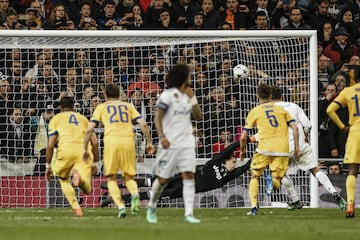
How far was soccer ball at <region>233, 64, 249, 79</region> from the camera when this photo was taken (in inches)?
898

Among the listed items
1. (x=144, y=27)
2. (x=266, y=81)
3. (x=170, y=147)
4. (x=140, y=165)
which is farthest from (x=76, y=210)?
(x=144, y=27)

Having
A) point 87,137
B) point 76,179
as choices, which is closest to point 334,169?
point 76,179

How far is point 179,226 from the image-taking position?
15.2 m

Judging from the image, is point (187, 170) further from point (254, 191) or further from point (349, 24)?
point (349, 24)

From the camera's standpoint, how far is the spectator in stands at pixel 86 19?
83.3ft

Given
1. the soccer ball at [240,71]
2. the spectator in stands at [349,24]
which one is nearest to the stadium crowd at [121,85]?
the soccer ball at [240,71]

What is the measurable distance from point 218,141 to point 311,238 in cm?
987

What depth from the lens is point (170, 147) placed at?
15711 millimetres

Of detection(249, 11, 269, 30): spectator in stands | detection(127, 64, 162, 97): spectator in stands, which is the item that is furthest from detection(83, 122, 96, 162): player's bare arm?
detection(249, 11, 269, 30): spectator in stands

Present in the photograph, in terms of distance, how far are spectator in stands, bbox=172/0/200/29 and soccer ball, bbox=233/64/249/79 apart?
378 centimetres

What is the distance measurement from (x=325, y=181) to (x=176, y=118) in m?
5.48

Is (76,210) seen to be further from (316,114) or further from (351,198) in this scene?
(316,114)

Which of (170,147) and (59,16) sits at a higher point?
(59,16)

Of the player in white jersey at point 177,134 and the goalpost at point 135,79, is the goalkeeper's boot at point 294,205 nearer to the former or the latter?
the goalpost at point 135,79
